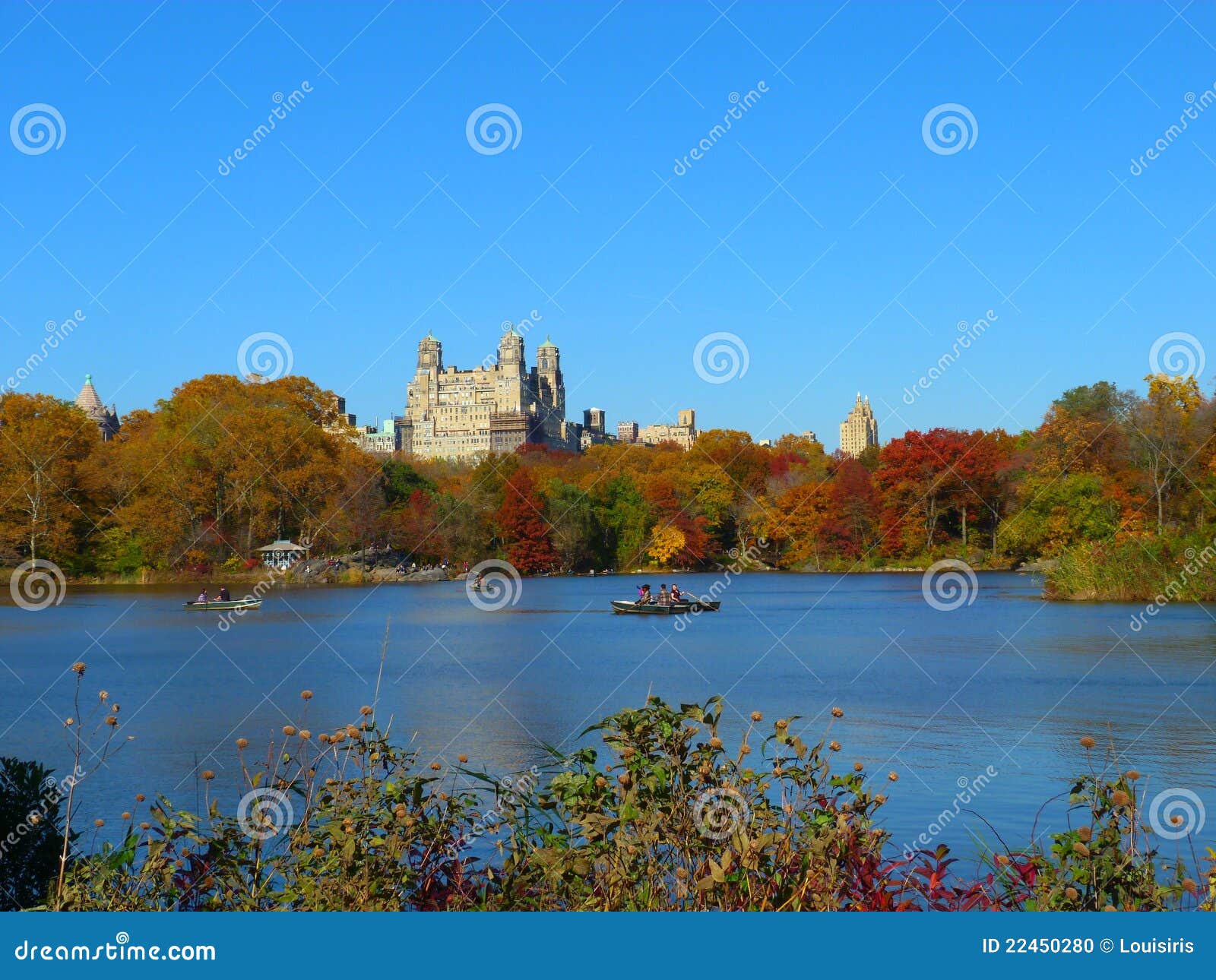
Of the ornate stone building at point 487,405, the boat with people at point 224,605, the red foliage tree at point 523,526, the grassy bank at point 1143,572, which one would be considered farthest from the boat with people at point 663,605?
the ornate stone building at point 487,405

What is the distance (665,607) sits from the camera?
3603 cm

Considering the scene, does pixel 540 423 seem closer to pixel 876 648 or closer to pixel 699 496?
pixel 699 496

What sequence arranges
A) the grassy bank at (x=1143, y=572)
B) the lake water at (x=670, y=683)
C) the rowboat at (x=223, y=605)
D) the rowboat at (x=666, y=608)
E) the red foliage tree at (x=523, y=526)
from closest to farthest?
the lake water at (x=670, y=683) < the grassy bank at (x=1143, y=572) < the rowboat at (x=666, y=608) < the rowboat at (x=223, y=605) < the red foliage tree at (x=523, y=526)

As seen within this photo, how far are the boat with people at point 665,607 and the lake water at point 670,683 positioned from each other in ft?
1.41

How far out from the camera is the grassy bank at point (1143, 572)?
33.1 metres

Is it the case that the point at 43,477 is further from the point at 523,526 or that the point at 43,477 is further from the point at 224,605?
the point at 523,526

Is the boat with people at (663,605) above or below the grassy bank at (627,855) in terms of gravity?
below

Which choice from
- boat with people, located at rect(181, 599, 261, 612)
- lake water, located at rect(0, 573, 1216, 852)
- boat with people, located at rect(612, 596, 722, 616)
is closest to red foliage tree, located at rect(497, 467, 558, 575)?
lake water, located at rect(0, 573, 1216, 852)

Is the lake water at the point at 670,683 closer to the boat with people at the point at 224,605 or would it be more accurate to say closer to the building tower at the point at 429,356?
the boat with people at the point at 224,605

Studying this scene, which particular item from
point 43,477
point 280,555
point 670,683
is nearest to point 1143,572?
point 670,683

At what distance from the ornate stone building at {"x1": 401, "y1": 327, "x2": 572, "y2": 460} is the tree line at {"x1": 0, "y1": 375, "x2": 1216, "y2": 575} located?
83238mm

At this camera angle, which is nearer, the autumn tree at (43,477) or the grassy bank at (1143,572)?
the grassy bank at (1143,572)

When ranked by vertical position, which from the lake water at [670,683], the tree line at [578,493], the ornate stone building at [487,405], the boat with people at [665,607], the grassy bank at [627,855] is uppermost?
the ornate stone building at [487,405]

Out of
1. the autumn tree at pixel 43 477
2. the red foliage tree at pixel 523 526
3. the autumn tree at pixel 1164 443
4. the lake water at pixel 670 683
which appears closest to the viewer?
the lake water at pixel 670 683
